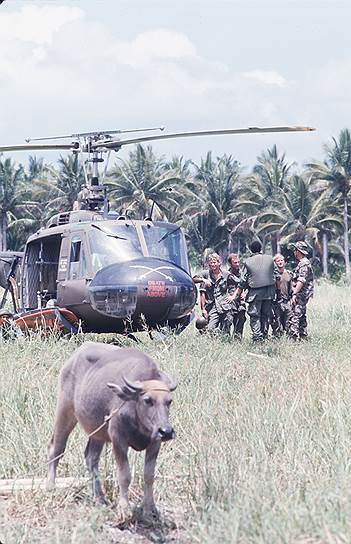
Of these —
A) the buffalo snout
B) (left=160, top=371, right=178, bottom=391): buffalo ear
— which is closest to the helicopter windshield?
(left=160, top=371, right=178, bottom=391): buffalo ear

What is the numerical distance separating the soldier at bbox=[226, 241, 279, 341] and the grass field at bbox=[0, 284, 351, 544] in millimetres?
3461

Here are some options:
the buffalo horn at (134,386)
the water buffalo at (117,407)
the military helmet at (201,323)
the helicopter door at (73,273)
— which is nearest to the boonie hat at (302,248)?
the military helmet at (201,323)

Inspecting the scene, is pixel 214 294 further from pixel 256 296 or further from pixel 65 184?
pixel 65 184

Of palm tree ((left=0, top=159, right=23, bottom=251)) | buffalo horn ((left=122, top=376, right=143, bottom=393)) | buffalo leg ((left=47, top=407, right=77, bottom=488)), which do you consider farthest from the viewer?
palm tree ((left=0, top=159, right=23, bottom=251))

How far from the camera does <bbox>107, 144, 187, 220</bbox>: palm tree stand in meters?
56.0

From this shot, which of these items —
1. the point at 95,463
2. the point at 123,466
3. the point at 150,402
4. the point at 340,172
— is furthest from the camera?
the point at 340,172

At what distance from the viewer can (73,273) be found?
12.5m

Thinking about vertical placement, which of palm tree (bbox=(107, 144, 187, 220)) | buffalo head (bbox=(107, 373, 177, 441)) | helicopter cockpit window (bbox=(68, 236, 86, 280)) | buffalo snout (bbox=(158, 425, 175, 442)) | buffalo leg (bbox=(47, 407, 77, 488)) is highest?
palm tree (bbox=(107, 144, 187, 220))

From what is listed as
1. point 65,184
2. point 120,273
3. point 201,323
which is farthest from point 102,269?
point 65,184

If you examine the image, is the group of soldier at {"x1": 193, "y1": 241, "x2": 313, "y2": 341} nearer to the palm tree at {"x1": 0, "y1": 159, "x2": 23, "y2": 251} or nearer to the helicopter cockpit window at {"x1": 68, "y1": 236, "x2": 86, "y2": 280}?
the helicopter cockpit window at {"x1": 68, "y1": 236, "x2": 86, "y2": 280}

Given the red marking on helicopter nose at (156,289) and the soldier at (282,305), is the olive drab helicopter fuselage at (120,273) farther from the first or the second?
the soldier at (282,305)

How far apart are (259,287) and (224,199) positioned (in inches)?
1857

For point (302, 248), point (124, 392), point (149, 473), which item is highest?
point (302, 248)

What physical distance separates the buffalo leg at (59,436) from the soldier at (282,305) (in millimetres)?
8468
